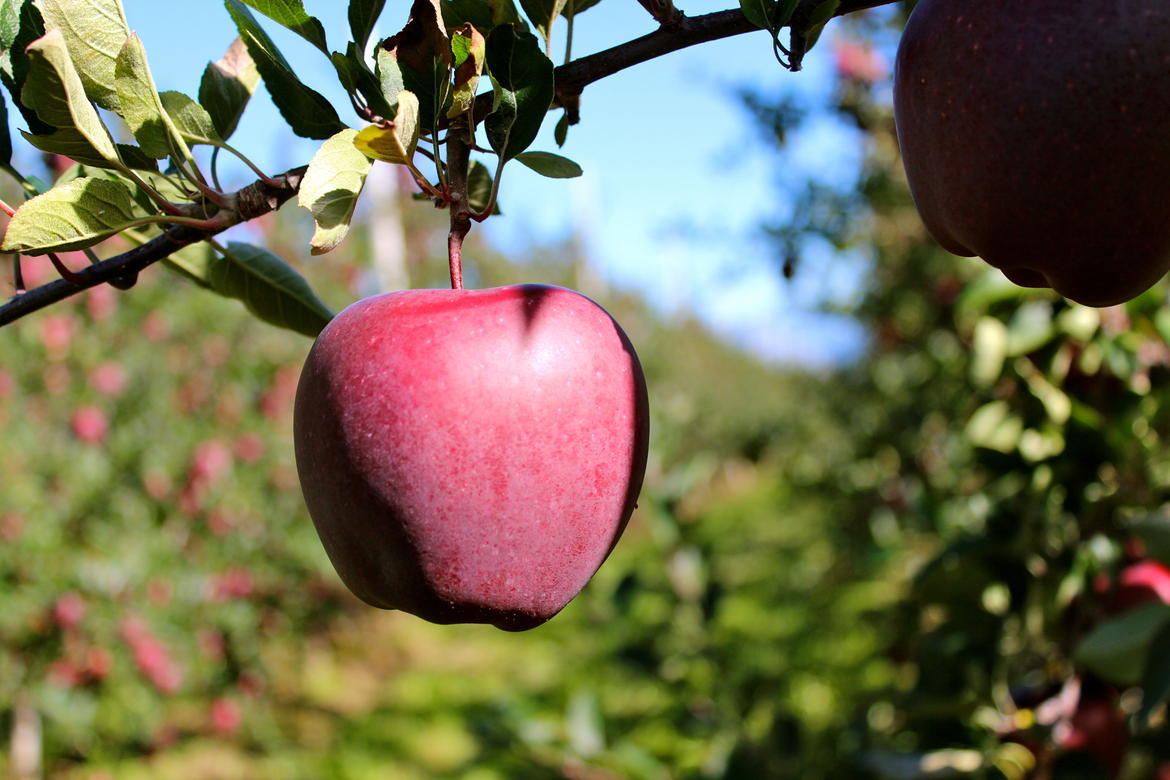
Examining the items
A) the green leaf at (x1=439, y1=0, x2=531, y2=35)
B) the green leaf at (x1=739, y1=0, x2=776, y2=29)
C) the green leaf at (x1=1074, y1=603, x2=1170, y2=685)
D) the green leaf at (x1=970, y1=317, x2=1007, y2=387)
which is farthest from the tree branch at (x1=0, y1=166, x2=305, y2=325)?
the green leaf at (x1=970, y1=317, x2=1007, y2=387)

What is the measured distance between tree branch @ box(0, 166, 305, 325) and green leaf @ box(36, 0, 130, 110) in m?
0.07

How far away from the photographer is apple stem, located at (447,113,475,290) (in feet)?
1.46

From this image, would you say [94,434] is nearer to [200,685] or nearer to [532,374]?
[200,685]

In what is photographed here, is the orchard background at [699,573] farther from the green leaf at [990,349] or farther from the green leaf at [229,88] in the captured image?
the green leaf at [229,88]

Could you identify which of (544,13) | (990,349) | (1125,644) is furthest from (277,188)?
(990,349)

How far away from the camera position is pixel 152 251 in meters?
0.46

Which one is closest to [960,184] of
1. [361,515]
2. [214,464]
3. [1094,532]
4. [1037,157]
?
[1037,157]

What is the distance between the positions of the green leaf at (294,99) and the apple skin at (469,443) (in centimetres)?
9

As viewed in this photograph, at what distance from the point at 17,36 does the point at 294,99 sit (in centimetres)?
12

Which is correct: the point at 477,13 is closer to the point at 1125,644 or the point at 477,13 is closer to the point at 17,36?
the point at 17,36

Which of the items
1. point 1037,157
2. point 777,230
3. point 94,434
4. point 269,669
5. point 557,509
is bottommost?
point 269,669

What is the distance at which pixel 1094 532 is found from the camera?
102 cm

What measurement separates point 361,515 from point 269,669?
3.51 m

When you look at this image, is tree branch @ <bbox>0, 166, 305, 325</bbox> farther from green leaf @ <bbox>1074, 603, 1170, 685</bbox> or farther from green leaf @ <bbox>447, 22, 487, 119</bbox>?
green leaf @ <bbox>1074, 603, 1170, 685</bbox>
